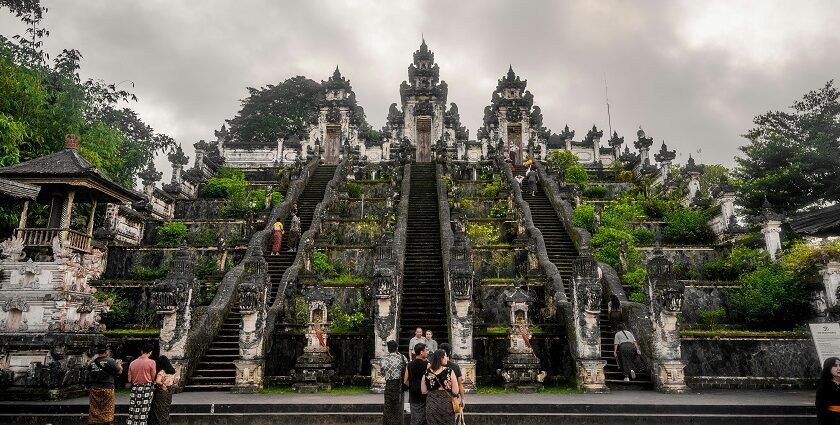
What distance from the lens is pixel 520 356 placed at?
37.2 feet

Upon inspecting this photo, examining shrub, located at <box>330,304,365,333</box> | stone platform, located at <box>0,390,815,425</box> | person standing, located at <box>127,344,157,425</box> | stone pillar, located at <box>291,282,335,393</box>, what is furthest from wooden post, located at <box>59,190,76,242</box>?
shrub, located at <box>330,304,365,333</box>

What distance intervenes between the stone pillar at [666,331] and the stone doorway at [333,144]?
28.8 metres

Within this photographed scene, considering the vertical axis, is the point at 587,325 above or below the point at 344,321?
below

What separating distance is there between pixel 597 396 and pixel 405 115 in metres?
30.0

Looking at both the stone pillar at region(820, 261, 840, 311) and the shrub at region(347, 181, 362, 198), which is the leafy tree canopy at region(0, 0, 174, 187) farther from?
the stone pillar at region(820, 261, 840, 311)

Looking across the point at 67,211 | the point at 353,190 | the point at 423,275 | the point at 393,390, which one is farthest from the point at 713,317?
the point at 67,211

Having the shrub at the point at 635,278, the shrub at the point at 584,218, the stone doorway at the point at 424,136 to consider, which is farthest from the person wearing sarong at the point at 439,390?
the stone doorway at the point at 424,136

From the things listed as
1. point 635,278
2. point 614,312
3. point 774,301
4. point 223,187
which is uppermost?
point 223,187

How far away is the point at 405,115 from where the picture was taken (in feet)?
124

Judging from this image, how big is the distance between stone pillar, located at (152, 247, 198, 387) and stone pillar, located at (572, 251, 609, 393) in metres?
8.56

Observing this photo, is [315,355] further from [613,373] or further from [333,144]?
[333,144]

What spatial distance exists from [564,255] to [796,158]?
15.9 m

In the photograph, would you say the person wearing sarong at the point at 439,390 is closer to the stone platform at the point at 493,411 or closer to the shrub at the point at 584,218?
the stone platform at the point at 493,411

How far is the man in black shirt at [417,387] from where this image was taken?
21.0 ft
